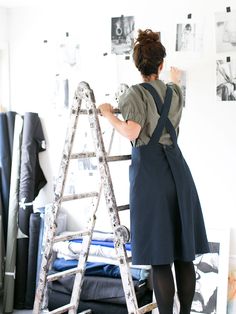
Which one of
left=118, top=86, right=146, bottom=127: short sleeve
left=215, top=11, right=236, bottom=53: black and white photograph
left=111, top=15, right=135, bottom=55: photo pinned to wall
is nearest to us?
left=118, top=86, right=146, bottom=127: short sleeve

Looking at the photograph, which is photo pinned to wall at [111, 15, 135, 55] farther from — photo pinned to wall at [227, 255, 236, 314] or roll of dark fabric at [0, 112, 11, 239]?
photo pinned to wall at [227, 255, 236, 314]

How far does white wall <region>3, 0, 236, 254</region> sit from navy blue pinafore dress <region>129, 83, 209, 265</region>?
0.79 m

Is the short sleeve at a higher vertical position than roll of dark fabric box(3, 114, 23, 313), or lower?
higher

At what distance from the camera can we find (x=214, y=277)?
308 centimetres

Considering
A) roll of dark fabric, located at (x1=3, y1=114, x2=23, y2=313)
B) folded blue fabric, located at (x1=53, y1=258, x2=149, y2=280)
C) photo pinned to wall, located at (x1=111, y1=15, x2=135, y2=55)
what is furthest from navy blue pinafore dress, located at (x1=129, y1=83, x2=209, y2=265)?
roll of dark fabric, located at (x1=3, y1=114, x2=23, y2=313)

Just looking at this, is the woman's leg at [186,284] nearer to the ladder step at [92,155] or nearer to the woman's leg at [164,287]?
the woman's leg at [164,287]

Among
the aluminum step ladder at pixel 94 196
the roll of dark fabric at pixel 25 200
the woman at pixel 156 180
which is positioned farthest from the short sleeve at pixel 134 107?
the roll of dark fabric at pixel 25 200

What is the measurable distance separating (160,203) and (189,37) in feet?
4.14

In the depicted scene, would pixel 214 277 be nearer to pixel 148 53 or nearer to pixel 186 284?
pixel 186 284

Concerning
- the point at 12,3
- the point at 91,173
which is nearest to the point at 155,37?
the point at 91,173

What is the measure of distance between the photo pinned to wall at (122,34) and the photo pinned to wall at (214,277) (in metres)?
1.28

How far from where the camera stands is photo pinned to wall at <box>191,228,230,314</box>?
303 centimetres

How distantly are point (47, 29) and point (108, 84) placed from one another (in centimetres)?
64

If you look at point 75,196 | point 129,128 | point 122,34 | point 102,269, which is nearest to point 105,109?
point 129,128
